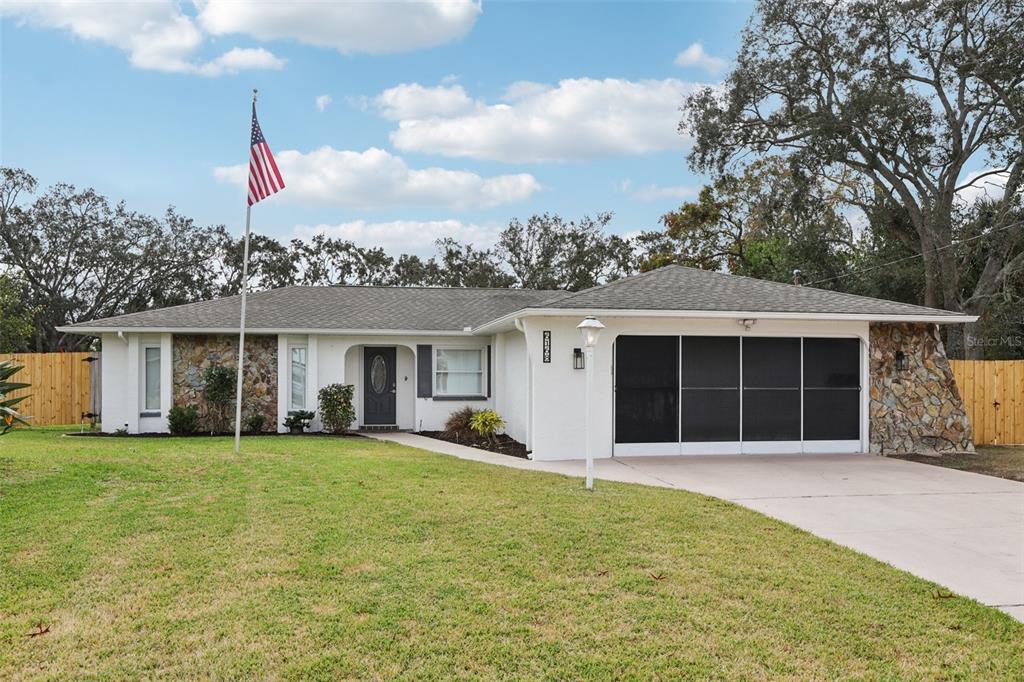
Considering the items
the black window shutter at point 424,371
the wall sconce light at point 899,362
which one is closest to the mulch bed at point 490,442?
the black window shutter at point 424,371

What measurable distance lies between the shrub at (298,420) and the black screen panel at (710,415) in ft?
25.9

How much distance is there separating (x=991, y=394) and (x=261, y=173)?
14491mm

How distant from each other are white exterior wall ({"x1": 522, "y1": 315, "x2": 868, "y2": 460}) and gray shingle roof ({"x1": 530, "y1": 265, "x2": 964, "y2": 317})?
321mm

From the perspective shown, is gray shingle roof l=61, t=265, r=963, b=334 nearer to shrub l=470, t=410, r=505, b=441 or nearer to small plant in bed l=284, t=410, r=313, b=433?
small plant in bed l=284, t=410, r=313, b=433

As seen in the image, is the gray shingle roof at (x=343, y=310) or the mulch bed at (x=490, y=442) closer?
the mulch bed at (x=490, y=442)

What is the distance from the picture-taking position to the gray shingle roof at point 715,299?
37.1 feet

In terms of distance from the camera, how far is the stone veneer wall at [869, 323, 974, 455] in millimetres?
12391

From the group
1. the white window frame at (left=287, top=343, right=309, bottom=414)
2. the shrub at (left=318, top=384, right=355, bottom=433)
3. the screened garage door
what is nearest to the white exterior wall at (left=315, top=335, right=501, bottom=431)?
the white window frame at (left=287, top=343, right=309, bottom=414)

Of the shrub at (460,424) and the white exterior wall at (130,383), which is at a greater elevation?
the white exterior wall at (130,383)

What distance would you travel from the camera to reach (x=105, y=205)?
31.3 metres

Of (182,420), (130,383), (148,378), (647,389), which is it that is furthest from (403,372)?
(647,389)

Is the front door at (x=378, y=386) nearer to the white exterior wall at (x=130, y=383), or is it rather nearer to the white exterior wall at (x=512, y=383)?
the white exterior wall at (x=512, y=383)

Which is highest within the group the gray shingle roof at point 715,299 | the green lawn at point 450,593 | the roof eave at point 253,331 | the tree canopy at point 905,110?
the tree canopy at point 905,110

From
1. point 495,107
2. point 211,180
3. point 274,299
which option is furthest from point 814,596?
point 211,180
